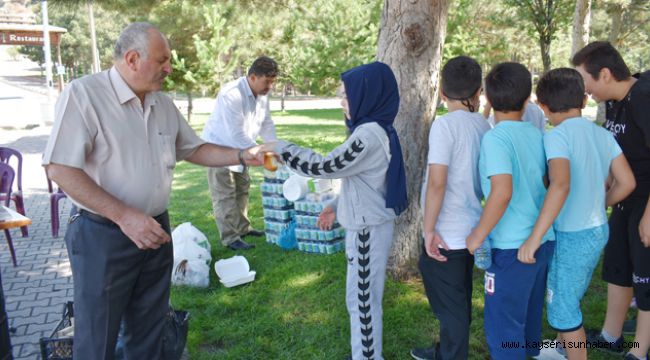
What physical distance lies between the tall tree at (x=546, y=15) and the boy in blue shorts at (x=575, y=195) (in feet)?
45.7

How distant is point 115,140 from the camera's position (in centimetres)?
239

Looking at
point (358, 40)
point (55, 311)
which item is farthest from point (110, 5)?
point (358, 40)

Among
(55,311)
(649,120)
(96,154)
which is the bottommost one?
(55,311)

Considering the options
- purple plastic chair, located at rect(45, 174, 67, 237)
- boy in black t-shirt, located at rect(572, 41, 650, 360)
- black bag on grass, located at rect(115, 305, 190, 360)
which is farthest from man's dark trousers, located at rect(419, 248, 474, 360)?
purple plastic chair, located at rect(45, 174, 67, 237)

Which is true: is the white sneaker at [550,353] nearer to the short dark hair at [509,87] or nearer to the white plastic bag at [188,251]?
the short dark hair at [509,87]

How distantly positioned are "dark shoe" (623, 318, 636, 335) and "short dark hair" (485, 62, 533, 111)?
2126mm

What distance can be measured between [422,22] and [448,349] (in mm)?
2496

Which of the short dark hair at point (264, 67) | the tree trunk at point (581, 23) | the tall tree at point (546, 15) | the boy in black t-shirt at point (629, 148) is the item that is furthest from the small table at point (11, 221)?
the tall tree at point (546, 15)

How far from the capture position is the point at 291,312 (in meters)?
4.11

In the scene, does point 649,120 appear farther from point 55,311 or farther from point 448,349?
point 55,311

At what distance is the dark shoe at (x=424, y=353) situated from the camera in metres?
3.34

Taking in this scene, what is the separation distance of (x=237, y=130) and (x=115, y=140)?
2.84 metres

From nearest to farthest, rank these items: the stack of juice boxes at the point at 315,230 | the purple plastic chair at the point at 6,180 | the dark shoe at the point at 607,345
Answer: the dark shoe at the point at 607,345 → the stack of juice boxes at the point at 315,230 → the purple plastic chair at the point at 6,180

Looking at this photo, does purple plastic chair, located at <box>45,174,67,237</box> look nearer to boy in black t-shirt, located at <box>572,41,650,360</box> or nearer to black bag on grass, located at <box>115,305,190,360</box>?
black bag on grass, located at <box>115,305,190,360</box>
